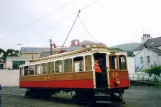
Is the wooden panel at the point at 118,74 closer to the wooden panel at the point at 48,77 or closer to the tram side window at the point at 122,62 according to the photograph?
the tram side window at the point at 122,62

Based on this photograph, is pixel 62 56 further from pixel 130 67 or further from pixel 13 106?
pixel 130 67

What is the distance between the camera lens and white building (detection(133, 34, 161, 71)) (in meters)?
46.1

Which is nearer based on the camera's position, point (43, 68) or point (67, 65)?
point (67, 65)

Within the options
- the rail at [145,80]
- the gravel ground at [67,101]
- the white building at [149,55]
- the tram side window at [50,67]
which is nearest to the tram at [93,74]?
the tram side window at [50,67]

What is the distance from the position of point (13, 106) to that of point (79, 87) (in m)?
4.49

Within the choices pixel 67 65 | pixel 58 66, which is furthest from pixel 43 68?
pixel 67 65

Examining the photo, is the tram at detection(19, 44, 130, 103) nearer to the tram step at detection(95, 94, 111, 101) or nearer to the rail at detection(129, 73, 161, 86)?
the tram step at detection(95, 94, 111, 101)

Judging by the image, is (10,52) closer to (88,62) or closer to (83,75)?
(83,75)

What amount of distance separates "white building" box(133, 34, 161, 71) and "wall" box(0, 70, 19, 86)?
84.1 feet

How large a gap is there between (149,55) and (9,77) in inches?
1107

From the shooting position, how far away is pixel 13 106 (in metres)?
15.2

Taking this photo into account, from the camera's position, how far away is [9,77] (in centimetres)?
Answer: 4622

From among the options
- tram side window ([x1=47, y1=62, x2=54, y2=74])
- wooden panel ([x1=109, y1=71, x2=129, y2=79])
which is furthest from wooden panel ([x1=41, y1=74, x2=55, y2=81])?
wooden panel ([x1=109, y1=71, x2=129, y2=79])

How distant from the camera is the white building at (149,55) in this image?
151ft
